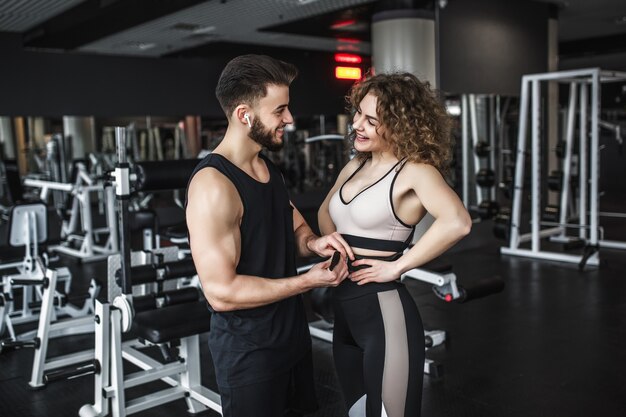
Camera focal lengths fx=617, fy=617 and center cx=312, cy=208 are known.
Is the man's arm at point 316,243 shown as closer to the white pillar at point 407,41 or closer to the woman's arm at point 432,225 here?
the woman's arm at point 432,225

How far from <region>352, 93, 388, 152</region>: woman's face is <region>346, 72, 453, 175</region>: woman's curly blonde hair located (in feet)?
0.04

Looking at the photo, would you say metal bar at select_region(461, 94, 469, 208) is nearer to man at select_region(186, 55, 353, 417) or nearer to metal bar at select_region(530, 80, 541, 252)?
metal bar at select_region(530, 80, 541, 252)

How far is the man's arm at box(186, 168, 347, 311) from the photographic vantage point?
132 cm

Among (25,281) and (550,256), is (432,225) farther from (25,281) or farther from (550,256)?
(550,256)

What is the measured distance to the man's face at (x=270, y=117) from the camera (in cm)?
139

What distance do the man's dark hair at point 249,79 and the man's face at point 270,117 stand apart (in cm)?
1

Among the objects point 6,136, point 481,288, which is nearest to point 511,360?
point 481,288

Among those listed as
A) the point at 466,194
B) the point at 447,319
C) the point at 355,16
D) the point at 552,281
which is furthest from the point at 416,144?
the point at 355,16

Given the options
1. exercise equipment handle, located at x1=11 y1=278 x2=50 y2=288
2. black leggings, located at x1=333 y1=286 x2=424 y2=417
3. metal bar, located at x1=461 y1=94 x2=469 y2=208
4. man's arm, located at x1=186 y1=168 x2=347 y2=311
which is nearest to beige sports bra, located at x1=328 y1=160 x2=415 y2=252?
black leggings, located at x1=333 y1=286 x2=424 y2=417

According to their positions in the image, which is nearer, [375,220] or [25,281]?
[375,220]

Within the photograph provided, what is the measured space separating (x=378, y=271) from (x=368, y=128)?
37 cm

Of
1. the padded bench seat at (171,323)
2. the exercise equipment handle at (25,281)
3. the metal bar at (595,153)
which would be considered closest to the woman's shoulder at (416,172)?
the padded bench seat at (171,323)

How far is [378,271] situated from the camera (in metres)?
1.55

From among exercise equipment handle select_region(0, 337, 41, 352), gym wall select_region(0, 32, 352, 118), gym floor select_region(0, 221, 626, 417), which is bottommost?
gym floor select_region(0, 221, 626, 417)
